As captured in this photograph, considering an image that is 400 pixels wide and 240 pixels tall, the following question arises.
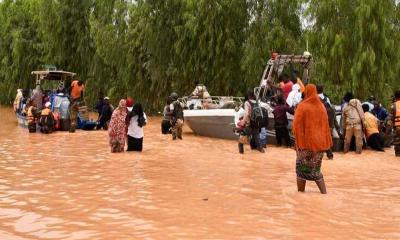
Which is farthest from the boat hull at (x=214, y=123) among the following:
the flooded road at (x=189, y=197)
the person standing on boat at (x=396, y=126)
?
the person standing on boat at (x=396, y=126)

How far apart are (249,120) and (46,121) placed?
7.49 metres

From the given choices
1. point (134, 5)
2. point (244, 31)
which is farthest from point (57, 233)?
point (134, 5)

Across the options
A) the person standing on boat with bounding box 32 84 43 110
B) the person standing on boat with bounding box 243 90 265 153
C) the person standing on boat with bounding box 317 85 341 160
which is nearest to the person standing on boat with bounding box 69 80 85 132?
the person standing on boat with bounding box 32 84 43 110

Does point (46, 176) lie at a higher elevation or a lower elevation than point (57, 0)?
lower

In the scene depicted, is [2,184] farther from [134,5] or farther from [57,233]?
[134,5]

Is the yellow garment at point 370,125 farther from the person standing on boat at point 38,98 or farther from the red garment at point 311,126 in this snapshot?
the person standing on boat at point 38,98

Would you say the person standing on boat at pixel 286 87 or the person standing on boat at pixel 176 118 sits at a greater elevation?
the person standing on boat at pixel 286 87

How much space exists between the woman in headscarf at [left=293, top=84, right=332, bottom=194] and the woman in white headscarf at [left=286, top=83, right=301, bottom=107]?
597cm

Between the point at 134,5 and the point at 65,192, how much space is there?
19.2m

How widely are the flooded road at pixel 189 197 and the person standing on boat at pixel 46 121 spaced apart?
4441mm

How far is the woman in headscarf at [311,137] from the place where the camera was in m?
7.21

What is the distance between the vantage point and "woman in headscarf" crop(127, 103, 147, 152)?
12.0 metres

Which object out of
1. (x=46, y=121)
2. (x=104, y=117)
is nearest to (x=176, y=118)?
(x=104, y=117)

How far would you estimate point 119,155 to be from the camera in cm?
1152
